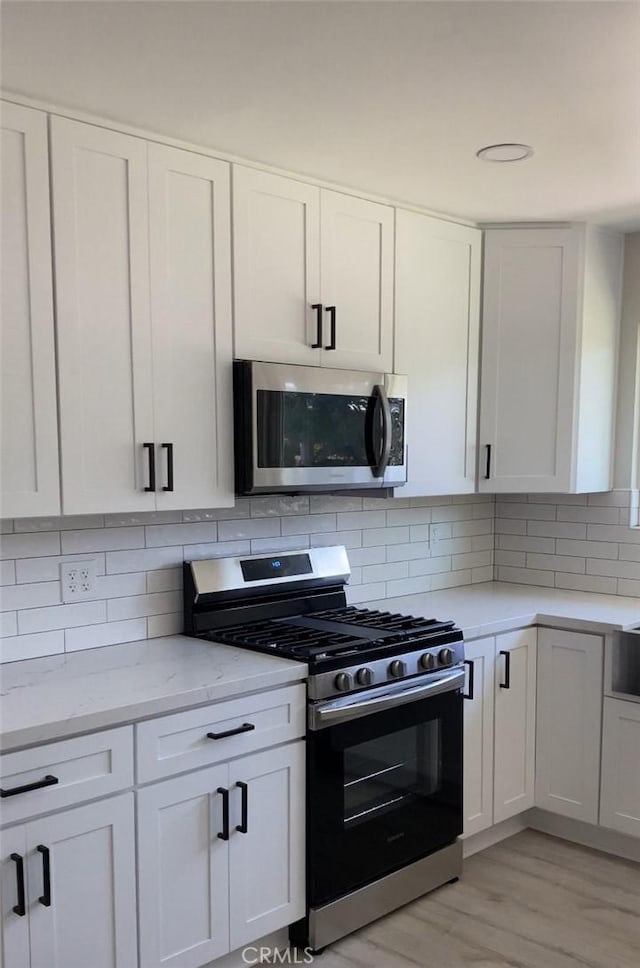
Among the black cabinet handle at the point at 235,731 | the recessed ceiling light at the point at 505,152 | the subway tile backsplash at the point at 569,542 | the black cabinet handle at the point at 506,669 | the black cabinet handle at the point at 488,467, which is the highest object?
the recessed ceiling light at the point at 505,152

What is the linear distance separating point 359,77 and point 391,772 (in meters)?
2.03

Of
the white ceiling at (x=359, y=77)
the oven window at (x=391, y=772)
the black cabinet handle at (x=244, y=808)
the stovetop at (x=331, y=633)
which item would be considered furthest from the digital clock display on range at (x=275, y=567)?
the white ceiling at (x=359, y=77)

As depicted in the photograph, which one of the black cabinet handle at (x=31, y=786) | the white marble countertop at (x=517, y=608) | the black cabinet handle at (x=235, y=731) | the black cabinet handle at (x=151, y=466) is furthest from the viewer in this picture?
the white marble countertop at (x=517, y=608)

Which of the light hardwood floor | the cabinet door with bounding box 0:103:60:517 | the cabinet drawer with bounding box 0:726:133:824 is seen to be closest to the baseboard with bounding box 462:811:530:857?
the light hardwood floor

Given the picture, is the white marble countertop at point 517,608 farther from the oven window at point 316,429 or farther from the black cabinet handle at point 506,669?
the oven window at point 316,429

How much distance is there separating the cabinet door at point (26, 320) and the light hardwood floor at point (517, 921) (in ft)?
5.50

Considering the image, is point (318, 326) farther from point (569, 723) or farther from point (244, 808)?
point (569, 723)

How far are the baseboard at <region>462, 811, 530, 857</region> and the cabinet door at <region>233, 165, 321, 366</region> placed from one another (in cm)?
191

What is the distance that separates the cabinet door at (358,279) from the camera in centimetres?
287

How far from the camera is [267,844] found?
2.36 m

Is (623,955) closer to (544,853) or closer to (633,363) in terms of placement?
(544,853)

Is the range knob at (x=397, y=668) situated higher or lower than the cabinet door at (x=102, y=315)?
lower

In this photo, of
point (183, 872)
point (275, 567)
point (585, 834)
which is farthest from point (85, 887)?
point (585, 834)

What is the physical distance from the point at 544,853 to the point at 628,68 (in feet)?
8.90
